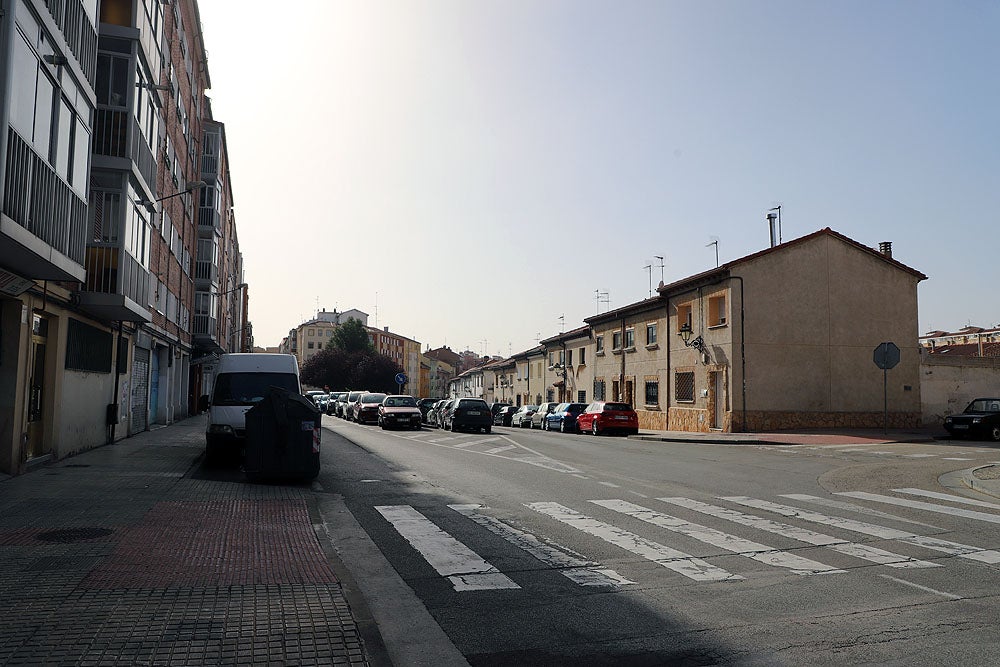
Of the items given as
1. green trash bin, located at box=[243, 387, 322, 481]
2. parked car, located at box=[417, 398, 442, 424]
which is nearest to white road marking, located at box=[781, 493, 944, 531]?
green trash bin, located at box=[243, 387, 322, 481]

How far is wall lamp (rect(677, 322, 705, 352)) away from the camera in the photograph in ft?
101

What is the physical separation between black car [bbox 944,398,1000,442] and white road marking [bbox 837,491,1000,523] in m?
16.4

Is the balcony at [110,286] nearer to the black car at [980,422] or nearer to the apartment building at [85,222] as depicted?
the apartment building at [85,222]

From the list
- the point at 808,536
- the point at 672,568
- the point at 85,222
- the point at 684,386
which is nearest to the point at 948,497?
the point at 808,536

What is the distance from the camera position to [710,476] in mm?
14000

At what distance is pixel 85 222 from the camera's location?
43.6 ft

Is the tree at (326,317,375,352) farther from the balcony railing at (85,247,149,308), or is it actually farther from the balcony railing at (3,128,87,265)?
the balcony railing at (3,128,87,265)

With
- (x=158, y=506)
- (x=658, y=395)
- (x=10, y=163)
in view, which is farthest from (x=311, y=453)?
(x=658, y=395)

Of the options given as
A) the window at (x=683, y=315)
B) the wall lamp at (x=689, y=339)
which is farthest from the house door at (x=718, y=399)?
the window at (x=683, y=315)

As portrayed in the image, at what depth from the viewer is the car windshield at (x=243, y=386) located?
15.2 meters

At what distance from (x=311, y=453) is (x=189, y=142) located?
2684cm

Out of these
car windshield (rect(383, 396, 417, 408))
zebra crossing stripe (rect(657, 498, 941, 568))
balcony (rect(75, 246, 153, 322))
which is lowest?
zebra crossing stripe (rect(657, 498, 941, 568))

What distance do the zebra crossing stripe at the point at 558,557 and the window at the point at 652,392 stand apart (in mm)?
26947

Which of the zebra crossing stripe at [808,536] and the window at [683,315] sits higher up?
the window at [683,315]
